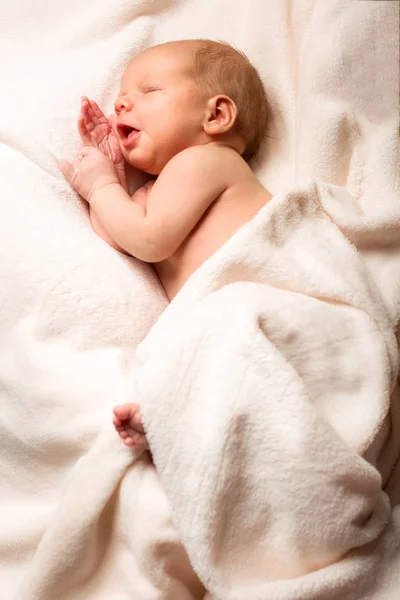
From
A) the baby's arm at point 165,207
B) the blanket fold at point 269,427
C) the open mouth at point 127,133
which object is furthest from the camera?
the open mouth at point 127,133

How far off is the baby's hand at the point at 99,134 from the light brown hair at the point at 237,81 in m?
0.20

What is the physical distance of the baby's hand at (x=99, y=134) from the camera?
4.17ft

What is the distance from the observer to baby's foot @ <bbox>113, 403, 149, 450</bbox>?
97cm

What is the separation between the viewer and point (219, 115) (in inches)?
49.9

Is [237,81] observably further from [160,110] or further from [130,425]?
[130,425]

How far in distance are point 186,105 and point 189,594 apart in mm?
827

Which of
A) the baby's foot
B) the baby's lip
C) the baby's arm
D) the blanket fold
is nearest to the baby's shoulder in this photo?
the baby's arm

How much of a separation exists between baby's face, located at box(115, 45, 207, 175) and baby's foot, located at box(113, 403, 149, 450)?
486mm

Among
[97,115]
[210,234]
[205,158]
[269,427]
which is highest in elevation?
[97,115]

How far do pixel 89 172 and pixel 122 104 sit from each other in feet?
0.49

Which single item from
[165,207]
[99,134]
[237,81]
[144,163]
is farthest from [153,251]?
[237,81]

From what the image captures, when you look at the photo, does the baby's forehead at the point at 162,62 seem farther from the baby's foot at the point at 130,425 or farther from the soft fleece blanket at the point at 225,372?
the baby's foot at the point at 130,425

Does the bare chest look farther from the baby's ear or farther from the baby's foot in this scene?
the baby's foot

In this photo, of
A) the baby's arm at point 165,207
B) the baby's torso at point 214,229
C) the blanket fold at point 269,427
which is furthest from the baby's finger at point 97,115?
the blanket fold at point 269,427
